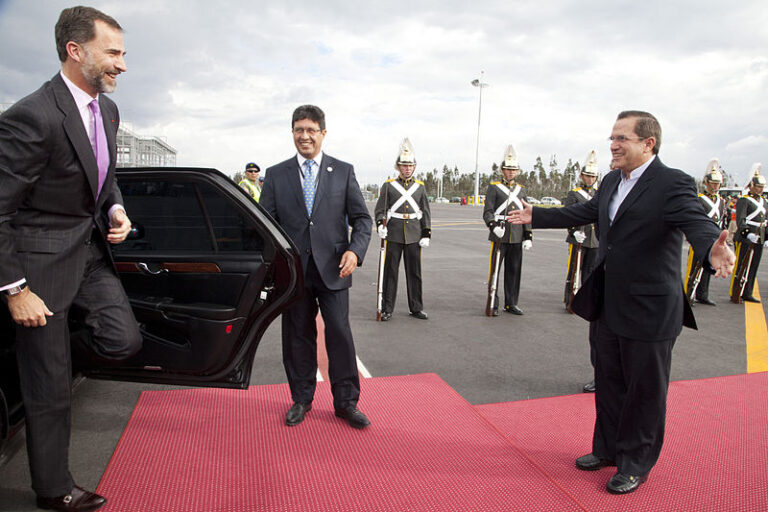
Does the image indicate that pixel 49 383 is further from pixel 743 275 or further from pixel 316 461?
pixel 743 275

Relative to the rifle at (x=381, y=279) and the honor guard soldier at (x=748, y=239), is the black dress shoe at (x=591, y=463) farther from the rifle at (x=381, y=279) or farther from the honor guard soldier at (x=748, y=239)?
the honor guard soldier at (x=748, y=239)

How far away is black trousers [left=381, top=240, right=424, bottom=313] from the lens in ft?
20.7

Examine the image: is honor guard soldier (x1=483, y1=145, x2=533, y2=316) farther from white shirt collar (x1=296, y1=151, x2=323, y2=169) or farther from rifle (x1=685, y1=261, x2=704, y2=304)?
white shirt collar (x1=296, y1=151, x2=323, y2=169)

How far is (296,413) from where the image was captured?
332 centimetres

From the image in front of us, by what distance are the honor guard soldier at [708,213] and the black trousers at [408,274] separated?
159 inches

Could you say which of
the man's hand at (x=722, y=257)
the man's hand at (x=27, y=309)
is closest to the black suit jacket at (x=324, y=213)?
the man's hand at (x=27, y=309)

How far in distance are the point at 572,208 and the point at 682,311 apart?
91 centimetres

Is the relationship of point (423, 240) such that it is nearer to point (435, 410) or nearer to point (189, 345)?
point (435, 410)

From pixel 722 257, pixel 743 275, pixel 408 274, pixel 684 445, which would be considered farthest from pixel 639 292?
pixel 743 275

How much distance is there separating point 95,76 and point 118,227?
0.70 meters

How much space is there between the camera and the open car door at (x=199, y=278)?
2.97m

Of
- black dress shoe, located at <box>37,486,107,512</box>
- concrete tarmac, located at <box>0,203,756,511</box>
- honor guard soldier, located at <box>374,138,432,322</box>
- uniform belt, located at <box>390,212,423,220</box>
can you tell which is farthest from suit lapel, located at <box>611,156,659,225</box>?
uniform belt, located at <box>390,212,423,220</box>

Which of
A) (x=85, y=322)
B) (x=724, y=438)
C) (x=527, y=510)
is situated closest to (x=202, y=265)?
(x=85, y=322)

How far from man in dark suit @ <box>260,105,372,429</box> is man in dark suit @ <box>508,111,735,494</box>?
4.57ft
